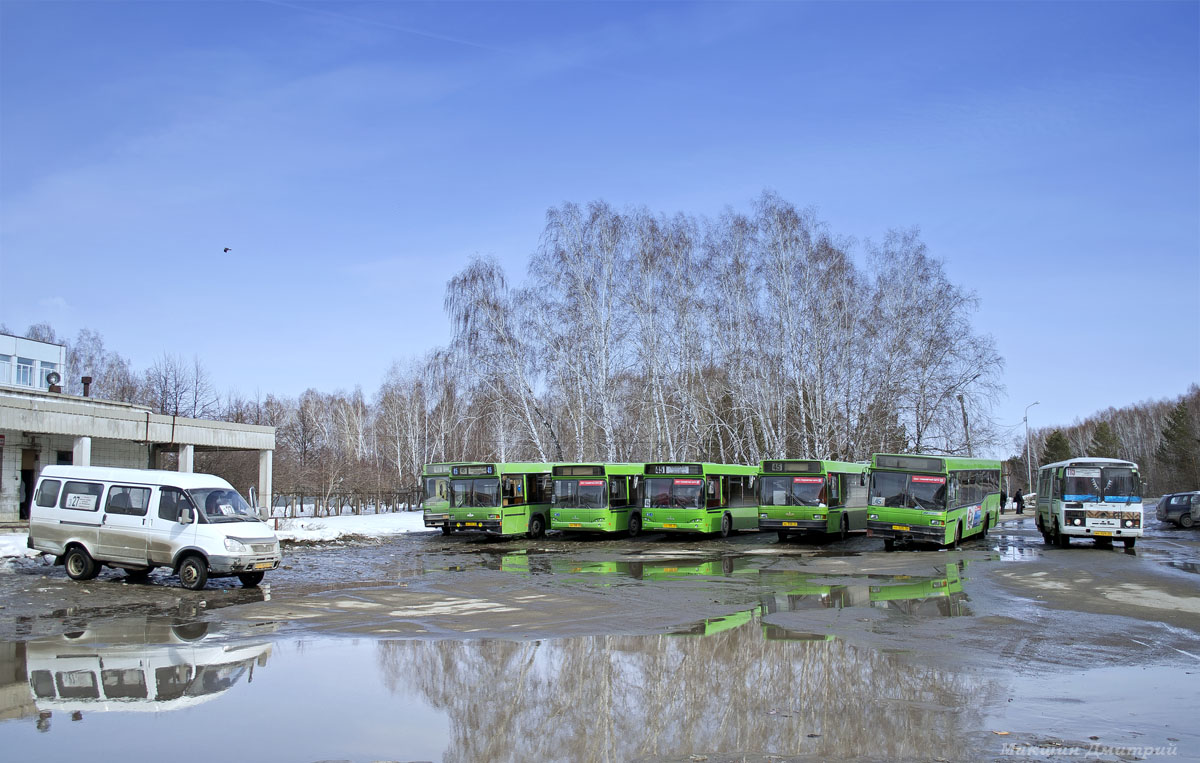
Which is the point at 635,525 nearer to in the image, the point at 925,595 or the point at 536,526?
the point at 536,526

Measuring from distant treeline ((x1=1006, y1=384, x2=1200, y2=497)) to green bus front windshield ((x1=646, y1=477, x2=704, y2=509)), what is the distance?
1812 inches

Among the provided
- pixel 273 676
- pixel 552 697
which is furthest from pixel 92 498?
pixel 552 697

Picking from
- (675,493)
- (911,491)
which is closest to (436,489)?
(675,493)

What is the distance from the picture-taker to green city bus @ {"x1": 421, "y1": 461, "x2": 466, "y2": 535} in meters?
33.0

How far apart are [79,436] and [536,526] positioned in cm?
1810

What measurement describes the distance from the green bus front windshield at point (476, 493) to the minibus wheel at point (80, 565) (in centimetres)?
1461

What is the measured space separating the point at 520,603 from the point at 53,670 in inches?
302

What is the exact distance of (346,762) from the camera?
23.1 feet

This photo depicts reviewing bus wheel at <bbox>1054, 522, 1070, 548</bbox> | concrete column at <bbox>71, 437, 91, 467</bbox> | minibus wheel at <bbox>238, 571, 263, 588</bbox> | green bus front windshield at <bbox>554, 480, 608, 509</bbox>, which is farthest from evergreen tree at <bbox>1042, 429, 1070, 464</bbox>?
minibus wheel at <bbox>238, 571, 263, 588</bbox>

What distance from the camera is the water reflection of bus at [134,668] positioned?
8.94 m

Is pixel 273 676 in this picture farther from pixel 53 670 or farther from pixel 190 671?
pixel 53 670

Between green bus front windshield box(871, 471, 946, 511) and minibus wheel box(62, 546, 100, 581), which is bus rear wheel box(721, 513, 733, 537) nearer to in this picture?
green bus front windshield box(871, 471, 946, 511)

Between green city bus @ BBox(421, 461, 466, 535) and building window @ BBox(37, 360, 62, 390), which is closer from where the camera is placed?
green city bus @ BBox(421, 461, 466, 535)

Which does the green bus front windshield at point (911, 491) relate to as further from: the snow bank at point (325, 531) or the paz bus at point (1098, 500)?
the snow bank at point (325, 531)
